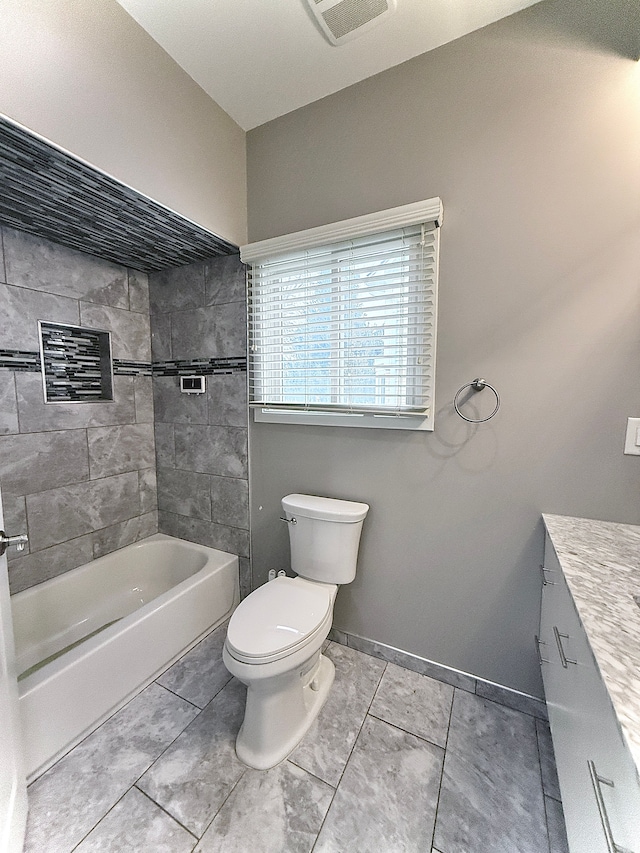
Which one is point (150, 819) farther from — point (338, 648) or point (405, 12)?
point (405, 12)

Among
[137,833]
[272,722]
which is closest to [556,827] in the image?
[272,722]

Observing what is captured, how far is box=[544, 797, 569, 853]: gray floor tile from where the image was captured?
1036 mm

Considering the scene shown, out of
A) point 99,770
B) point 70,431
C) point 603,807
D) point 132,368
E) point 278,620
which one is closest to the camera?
point 603,807

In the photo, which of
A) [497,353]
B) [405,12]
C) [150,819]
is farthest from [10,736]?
[405,12]

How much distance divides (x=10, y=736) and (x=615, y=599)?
172 cm

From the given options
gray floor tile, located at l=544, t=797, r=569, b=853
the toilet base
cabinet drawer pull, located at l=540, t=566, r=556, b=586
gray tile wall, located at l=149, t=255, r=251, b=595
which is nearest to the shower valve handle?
the toilet base

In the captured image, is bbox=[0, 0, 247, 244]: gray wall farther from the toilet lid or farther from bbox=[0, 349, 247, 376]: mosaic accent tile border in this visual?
the toilet lid

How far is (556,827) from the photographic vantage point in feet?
3.56

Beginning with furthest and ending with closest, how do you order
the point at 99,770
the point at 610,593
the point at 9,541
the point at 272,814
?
the point at 99,770 < the point at 272,814 < the point at 9,541 < the point at 610,593

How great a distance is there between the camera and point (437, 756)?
1.30 metres

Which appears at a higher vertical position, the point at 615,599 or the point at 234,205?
the point at 234,205

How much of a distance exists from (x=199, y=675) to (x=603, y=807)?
1.60 m

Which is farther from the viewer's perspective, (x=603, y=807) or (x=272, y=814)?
(x=272, y=814)

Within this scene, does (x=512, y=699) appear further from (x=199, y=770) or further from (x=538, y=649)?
(x=199, y=770)
